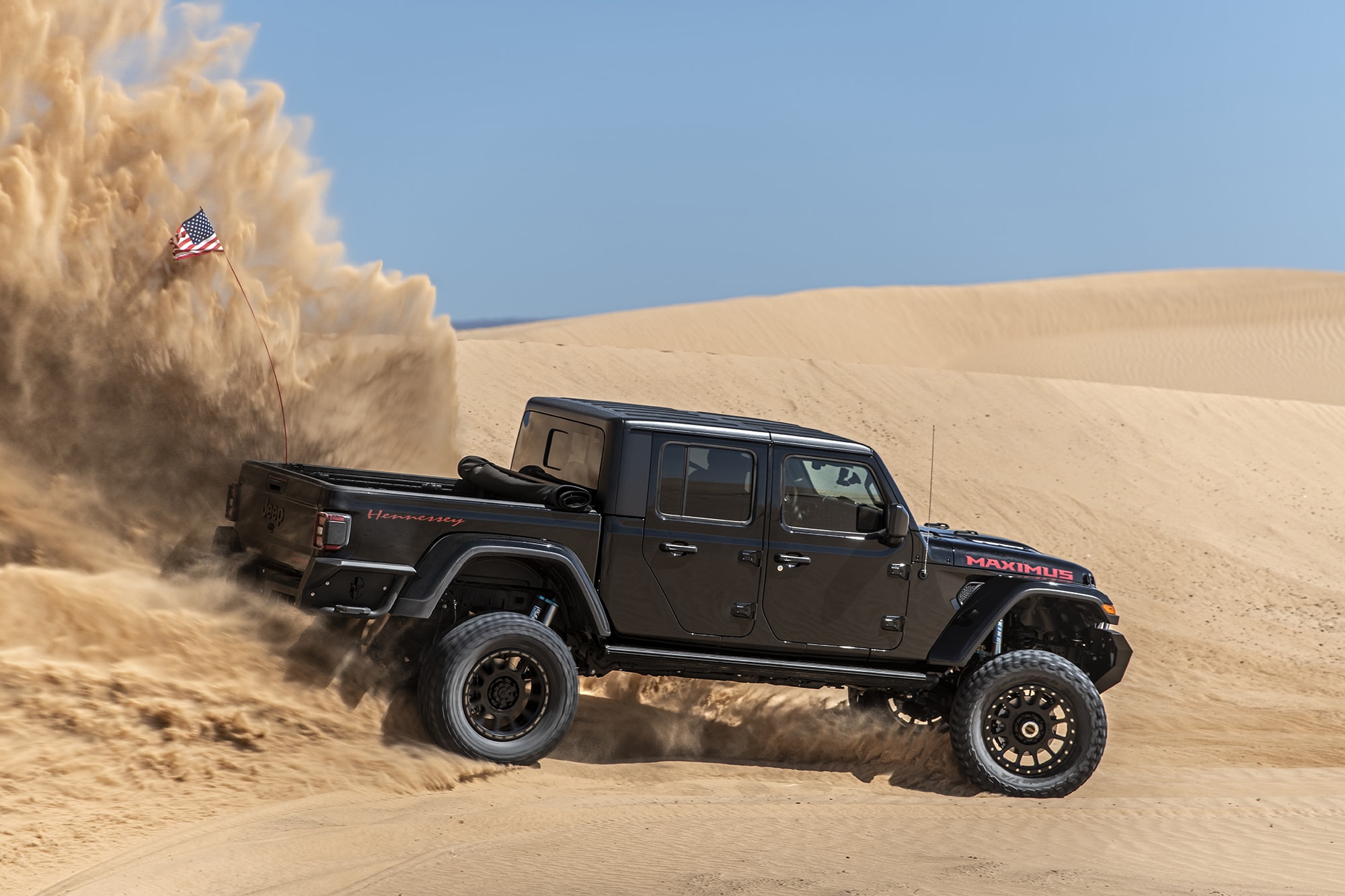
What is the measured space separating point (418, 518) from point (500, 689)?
3.46 feet

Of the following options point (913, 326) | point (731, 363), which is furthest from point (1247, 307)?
point (731, 363)

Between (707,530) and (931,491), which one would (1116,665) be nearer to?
(707,530)

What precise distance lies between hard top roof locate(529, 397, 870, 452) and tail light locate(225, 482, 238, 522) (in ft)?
A: 6.34

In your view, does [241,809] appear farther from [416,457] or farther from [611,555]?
[416,457]

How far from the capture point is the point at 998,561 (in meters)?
7.81

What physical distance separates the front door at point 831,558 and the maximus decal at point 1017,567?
49 cm

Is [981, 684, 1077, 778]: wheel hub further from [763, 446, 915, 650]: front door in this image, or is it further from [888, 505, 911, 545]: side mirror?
[888, 505, 911, 545]: side mirror

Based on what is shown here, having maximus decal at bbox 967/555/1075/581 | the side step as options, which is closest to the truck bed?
the side step

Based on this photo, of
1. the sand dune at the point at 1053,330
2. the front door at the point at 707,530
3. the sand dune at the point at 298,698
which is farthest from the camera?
the sand dune at the point at 1053,330

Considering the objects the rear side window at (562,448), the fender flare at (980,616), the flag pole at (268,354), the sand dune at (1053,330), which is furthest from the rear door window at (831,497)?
the sand dune at (1053,330)

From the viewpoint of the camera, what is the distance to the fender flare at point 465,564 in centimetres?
676

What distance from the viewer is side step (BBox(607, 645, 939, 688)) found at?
23.8ft

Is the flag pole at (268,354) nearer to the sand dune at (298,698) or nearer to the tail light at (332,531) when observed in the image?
the sand dune at (298,698)

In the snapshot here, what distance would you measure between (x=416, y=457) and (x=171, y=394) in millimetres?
2291
